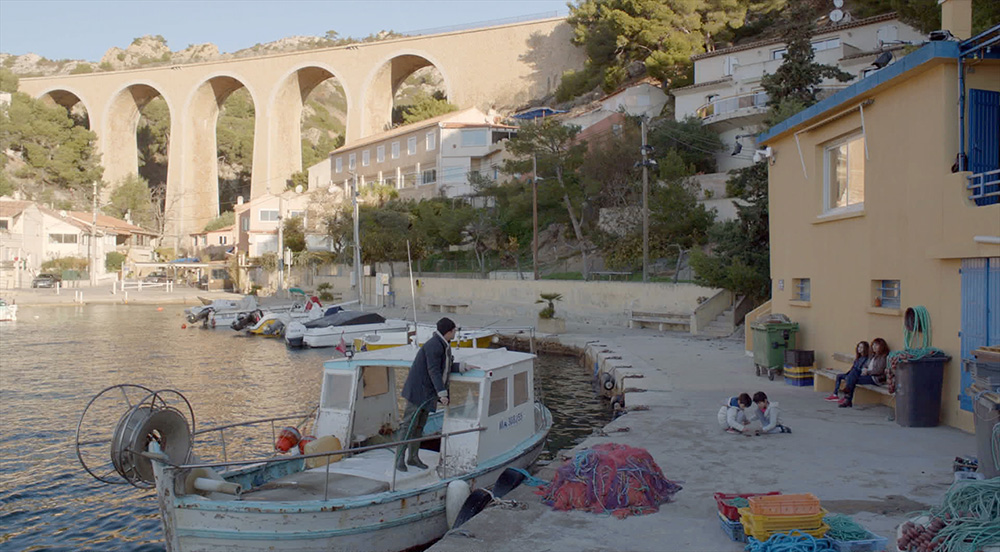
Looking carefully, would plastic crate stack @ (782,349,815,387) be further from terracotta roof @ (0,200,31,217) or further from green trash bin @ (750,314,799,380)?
terracotta roof @ (0,200,31,217)

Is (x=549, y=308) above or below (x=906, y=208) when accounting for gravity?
below

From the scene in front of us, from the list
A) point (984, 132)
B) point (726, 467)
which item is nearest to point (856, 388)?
point (984, 132)

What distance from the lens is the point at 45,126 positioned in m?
86.4

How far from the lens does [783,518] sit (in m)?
5.70

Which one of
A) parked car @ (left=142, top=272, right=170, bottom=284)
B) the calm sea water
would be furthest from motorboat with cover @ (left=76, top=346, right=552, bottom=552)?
A: parked car @ (left=142, top=272, right=170, bottom=284)

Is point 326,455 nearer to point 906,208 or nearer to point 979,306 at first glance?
point 979,306

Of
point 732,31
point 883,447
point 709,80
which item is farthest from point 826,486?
point 732,31

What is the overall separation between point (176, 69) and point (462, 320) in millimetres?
72762

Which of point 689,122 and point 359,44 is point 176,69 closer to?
point 359,44

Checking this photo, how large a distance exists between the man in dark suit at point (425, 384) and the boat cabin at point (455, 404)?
362mm

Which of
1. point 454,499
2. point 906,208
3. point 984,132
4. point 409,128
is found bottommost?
point 454,499

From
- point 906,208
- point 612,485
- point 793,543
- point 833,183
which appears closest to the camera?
point 793,543

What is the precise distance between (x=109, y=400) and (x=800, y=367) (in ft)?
53.5

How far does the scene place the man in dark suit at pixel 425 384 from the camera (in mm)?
8352
